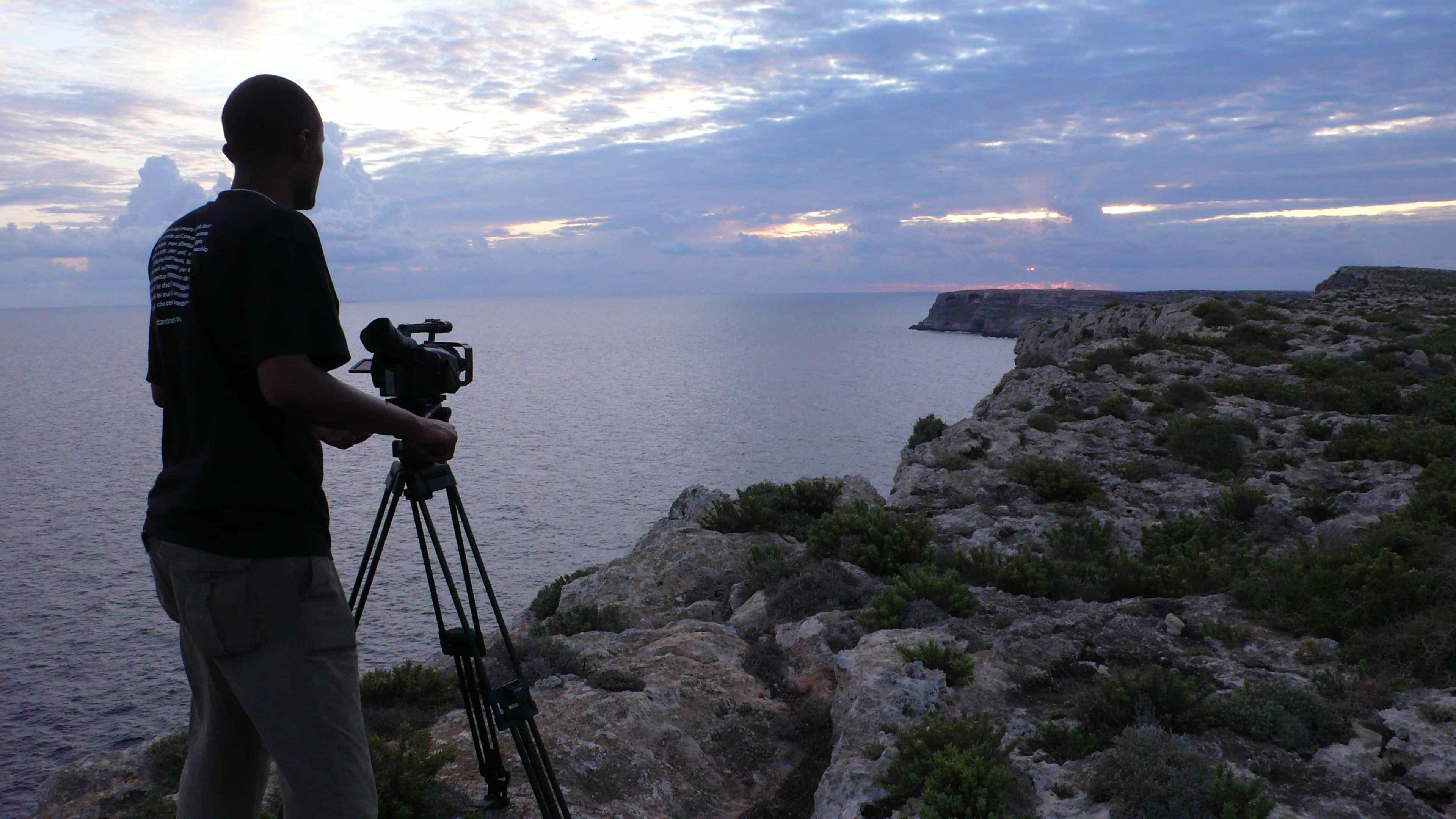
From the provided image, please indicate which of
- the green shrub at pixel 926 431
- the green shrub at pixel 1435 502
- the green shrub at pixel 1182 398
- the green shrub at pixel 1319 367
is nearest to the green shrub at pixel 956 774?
the green shrub at pixel 1435 502

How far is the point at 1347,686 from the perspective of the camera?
5.84 meters

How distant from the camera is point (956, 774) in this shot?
491 cm

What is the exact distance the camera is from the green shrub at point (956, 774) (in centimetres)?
470

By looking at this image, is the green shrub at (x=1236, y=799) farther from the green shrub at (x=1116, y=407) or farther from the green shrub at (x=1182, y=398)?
the green shrub at (x=1182, y=398)

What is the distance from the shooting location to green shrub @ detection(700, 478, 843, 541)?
38.0 feet

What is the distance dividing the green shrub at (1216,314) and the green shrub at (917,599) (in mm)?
23616

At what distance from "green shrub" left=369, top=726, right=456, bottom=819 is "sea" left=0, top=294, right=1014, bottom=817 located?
1985 centimetres

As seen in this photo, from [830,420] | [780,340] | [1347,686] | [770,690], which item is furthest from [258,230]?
[780,340]

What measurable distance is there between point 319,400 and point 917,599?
20.9 ft

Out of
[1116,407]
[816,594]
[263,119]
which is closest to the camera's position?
[263,119]

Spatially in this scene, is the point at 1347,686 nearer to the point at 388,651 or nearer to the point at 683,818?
the point at 683,818

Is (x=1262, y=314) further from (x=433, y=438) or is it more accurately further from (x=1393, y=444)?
(x=433, y=438)

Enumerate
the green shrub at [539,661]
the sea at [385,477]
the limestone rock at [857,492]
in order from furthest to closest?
the sea at [385,477]
the limestone rock at [857,492]
the green shrub at [539,661]

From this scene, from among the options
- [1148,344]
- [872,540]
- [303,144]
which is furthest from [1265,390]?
[303,144]
